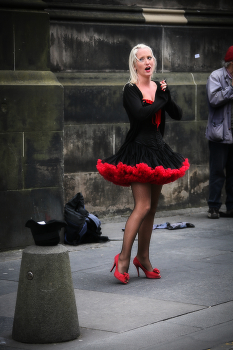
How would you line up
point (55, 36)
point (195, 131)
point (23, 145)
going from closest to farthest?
point (23, 145) → point (55, 36) → point (195, 131)

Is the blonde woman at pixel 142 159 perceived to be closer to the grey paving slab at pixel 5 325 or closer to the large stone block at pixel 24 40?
the grey paving slab at pixel 5 325

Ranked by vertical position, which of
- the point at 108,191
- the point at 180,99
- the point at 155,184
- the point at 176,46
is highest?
the point at 176,46

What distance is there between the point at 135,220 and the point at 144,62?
1.39m

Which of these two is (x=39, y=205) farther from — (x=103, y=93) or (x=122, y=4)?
(x=122, y=4)

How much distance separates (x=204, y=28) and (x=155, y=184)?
487 cm

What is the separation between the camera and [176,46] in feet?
32.1

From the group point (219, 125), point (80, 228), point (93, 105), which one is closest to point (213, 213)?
point (219, 125)

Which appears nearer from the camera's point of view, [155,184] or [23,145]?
[155,184]

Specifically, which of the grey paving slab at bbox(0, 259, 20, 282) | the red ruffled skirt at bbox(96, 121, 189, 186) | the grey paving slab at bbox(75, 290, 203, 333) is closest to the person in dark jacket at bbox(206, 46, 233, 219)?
the red ruffled skirt at bbox(96, 121, 189, 186)

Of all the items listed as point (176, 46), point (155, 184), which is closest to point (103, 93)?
point (176, 46)

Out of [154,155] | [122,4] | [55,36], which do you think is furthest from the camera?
[122,4]

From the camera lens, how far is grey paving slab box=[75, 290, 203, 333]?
180 inches

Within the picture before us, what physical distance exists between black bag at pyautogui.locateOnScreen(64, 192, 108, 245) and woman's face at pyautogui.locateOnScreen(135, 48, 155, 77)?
2339 millimetres

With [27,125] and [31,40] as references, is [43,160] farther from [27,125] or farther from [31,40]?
[31,40]
